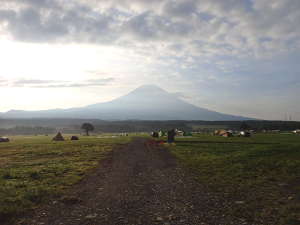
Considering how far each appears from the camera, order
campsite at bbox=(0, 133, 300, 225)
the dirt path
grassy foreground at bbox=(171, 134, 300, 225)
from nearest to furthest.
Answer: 1. the dirt path
2. campsite at bbox=(0, 133, 300, 225)
3. grassy foreground at bbox=(171, 134, 300, 225)

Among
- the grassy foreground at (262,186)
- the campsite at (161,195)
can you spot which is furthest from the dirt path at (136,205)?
the grassy foreground at (262,186)

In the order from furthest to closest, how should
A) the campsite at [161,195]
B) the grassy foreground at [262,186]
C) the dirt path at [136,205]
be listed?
the grassy foreground at [262,186] < the campsite at [161,195] < the dirt path at [136,205]

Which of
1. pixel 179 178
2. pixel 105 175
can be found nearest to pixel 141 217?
pixel 179 178

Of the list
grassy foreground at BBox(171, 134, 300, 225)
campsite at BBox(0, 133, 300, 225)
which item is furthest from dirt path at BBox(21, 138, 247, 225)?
grassy foreground at BBox(171, 134, 300, 225)

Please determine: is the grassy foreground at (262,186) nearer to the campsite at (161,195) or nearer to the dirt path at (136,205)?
the campsite at (161,195)

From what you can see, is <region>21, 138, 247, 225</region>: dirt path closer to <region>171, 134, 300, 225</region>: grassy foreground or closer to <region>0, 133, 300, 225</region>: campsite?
<region>0, 133, 300, 225</region>: campsite

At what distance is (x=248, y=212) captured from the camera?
26.9 ft

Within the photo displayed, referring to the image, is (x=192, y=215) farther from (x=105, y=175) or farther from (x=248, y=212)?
(x=105, y=175)

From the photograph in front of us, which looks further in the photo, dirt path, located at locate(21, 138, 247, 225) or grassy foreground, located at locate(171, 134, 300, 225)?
grassy foreground, located at locate(171, 134, 300, 225)

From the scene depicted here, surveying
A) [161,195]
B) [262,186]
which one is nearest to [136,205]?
[161,195]

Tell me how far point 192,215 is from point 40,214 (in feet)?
17.4

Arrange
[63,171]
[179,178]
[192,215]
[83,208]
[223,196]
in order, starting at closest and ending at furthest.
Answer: [192,215], [83,208], [223,196], [179,178], [63,171]

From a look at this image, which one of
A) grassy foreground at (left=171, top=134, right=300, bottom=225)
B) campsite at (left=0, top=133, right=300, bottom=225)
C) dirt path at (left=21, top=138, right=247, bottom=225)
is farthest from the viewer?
grassy foreground at (left=171, top=134, right=300, bottom=225)

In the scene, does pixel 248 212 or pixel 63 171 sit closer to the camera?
pixel 248 212
